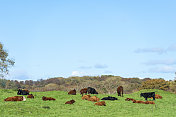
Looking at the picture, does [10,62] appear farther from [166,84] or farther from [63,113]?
[166,84]

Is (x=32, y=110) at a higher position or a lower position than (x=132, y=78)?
lower

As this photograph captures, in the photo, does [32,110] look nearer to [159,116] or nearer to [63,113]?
[63,113]

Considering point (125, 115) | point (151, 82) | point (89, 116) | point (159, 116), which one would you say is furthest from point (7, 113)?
point (151, 82)

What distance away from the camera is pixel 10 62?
40594 mm

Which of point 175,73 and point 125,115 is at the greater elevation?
point 175,73

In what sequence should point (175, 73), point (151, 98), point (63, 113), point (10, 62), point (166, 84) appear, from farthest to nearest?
point (166, 84), point (175, 73), point (10, 62), point (151, 98), point (63, 113)

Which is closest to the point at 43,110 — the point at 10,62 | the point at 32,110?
the point at 32,110

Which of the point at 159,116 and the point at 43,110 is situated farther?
the point at 43,110

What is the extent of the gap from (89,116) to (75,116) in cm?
85

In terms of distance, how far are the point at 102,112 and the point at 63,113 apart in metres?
2.66

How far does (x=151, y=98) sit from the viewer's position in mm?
27641

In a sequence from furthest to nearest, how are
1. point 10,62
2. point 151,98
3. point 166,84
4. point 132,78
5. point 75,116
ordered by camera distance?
1. point 132,78
2. point 166,84
3. point 10,62
4. point 151,98
5. point 75,116

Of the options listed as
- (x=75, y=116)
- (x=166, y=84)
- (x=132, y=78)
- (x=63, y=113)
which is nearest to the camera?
(x=75, y=116)

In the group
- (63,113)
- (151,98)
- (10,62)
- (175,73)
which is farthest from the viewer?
(175,73)
